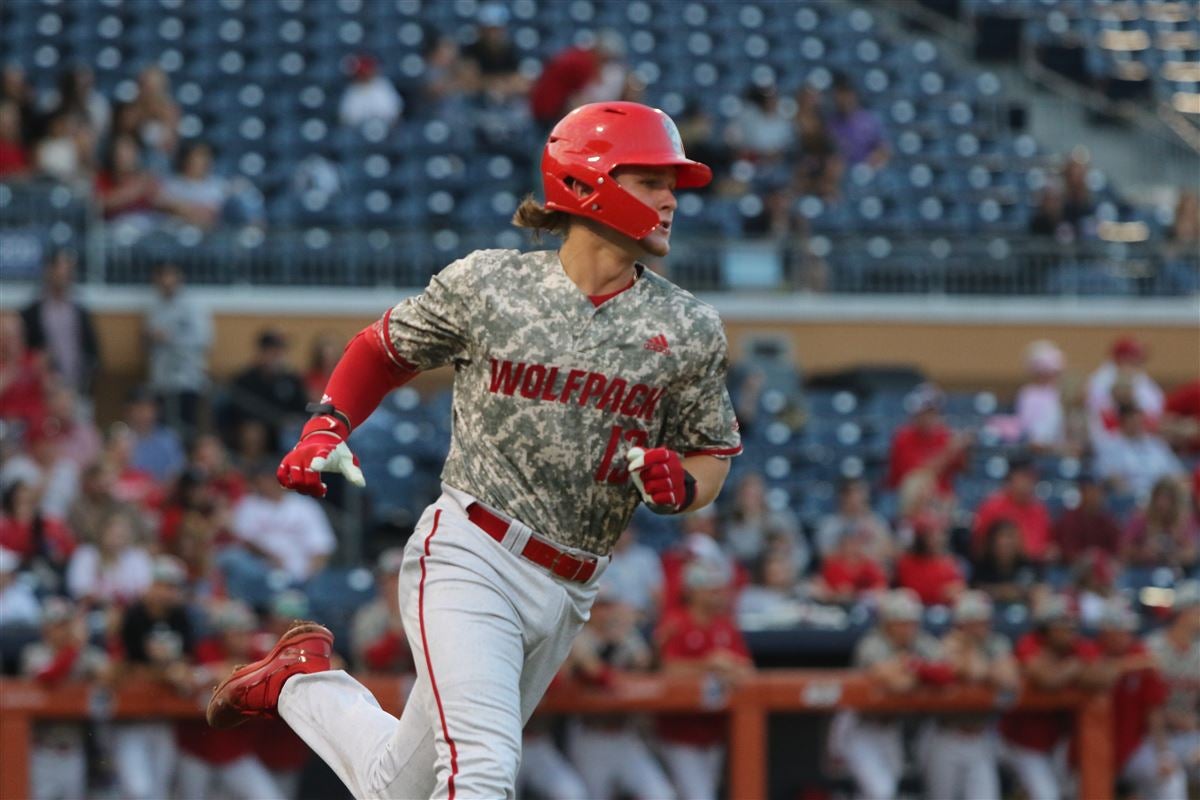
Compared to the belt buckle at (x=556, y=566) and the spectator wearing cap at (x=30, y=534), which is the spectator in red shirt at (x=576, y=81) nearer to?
the spectator wearing cap at (x=30, y=534)

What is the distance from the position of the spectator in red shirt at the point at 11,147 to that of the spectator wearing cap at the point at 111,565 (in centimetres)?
405

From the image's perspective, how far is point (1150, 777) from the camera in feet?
32.0

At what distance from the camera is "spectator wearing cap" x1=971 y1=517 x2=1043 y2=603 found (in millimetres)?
10711

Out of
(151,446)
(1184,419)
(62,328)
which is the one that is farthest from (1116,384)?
(62,328)

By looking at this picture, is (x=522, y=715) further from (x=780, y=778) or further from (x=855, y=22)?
(x=855, y=22)

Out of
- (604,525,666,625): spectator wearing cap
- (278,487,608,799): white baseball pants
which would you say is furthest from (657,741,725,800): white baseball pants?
(278,487,608,799): white baseball pants

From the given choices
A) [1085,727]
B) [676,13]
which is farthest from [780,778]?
[676,13]

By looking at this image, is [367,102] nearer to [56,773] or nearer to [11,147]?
[11,147]

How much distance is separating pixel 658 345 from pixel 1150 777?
18.4ft

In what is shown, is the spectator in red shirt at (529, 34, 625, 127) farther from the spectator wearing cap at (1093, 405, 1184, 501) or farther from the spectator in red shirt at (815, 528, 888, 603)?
the spectator in red shirt at (815, 528, 888, 603)

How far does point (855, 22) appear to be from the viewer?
56.4ft

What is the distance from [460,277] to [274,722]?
448 cm

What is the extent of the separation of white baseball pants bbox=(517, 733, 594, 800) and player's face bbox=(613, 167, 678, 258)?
4497 mm

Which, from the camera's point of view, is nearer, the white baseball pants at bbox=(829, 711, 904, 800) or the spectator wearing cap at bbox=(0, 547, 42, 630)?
the spectator wearing cap at bbox=(0, 547, 42, 630)
